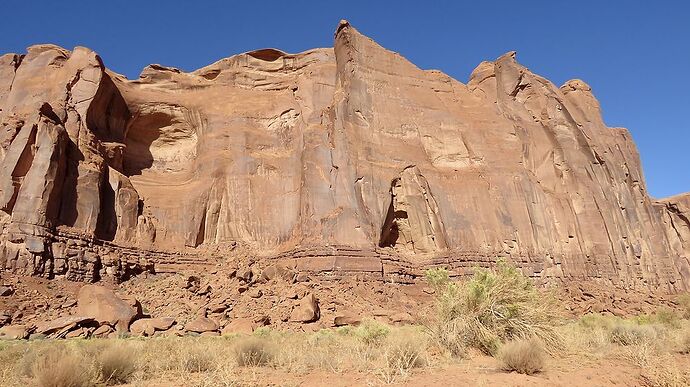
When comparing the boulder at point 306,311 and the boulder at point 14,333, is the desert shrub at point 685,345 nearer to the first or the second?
the boulder at point 306,311

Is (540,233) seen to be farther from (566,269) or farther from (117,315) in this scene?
(117,315)

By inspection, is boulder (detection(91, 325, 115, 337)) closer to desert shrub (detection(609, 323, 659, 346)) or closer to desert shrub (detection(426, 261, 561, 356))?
desert shrub (detection(426, 261, 561, 356))

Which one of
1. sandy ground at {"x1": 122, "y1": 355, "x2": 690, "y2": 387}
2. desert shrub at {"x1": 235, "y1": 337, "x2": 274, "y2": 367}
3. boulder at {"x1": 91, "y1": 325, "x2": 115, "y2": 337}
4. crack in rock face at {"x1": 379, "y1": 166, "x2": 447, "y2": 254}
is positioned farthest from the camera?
crack in rock face at {"x1": 379, "y1": 166, "x2": 447, "y2": 254}

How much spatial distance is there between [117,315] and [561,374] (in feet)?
55.3

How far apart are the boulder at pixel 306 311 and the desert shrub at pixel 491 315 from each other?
935cm

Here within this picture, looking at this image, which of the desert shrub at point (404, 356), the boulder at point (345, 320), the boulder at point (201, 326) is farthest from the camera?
the boulder at point (345, 320)

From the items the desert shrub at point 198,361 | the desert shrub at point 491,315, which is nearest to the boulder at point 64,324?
the desert shrub at point 198,361

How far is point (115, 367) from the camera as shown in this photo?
26.8 feet

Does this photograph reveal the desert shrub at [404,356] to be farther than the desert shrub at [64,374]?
Yes

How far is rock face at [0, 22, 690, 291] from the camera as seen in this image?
87.8 feet

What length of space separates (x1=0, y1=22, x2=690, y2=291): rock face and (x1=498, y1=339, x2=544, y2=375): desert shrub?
721 inches

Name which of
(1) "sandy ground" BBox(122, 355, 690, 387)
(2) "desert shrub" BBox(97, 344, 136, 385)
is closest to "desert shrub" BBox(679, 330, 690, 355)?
(1) "sandy ground" BBox(122, 355, 690, 387)

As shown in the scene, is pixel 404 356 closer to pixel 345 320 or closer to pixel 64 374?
pixel 64 374

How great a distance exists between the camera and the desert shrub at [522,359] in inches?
341
